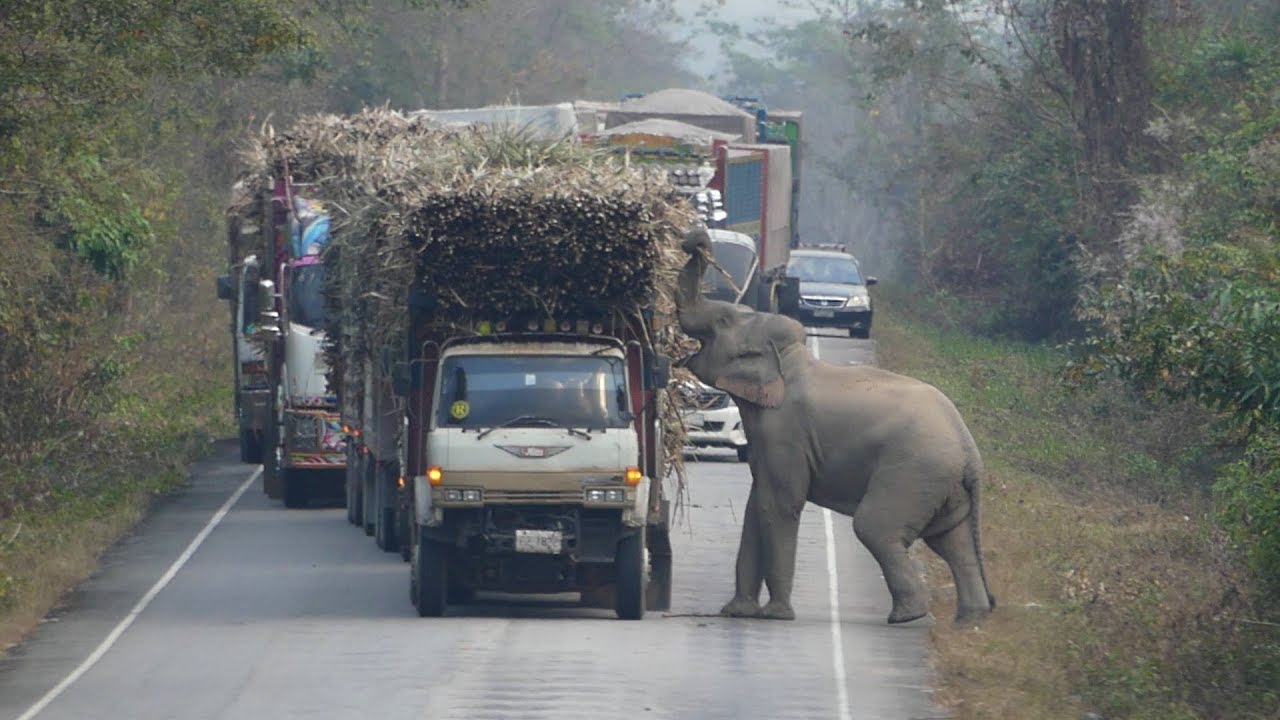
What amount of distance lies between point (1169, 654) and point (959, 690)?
4.89ft

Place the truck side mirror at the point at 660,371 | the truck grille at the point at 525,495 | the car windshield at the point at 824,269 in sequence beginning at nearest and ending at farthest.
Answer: the truck grille at the point at 525,495 → the truck side mirror at the point at 660,371 → the car windshield at the point at 824,269

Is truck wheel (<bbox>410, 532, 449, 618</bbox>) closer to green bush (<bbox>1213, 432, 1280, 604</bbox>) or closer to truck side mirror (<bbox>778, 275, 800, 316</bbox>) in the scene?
green bush (<bbox>1213, 432, 1280, 604</bbox>)

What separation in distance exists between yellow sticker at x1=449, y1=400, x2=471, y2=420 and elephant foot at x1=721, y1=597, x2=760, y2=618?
255 centimetres

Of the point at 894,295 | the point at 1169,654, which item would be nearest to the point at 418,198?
the point at 1169,654

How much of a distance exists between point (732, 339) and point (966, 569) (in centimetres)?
251

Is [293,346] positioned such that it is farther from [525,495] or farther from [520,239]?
[525,495]

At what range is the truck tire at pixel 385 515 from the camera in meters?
19.2

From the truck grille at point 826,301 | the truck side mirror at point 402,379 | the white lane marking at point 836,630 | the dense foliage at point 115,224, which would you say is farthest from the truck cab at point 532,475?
the truck grille at point 826,301

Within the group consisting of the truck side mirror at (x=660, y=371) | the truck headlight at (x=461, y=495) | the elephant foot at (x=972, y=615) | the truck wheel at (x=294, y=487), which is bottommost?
→ the truck wheel at (x=294, y=487)

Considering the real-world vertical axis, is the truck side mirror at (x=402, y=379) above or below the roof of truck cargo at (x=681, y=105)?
below

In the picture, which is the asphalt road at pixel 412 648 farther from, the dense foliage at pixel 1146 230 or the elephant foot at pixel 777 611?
the dense foliage at pixel 1146 230

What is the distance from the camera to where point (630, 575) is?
15.3 meters

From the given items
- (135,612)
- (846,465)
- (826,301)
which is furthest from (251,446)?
(826,301)

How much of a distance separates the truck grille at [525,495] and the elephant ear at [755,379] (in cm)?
172
